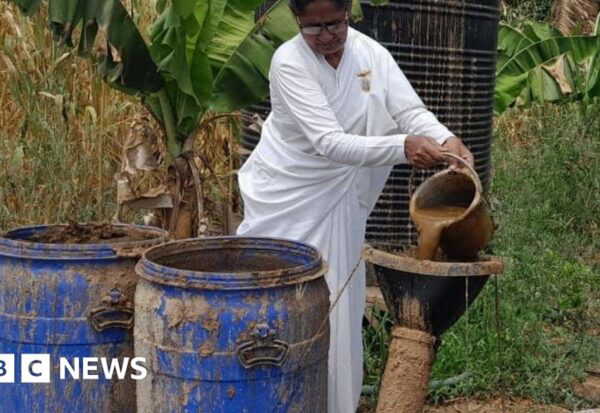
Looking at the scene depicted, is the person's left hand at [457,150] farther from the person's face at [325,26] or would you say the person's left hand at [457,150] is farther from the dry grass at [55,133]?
the dry grass at [55,133]

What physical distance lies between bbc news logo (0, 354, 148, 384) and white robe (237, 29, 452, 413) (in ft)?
2.67

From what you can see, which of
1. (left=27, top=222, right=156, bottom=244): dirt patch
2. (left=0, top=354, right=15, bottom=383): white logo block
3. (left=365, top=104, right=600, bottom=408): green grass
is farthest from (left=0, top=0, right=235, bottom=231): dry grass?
(left=0, top=354, right=15, bottom=383): white logo block

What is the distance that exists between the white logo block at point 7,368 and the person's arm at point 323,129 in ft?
4.75

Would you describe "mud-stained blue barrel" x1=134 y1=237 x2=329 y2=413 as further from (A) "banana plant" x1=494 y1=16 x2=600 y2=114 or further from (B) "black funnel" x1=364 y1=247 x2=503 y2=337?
(A) "banana plant" x1=494 y1=16 x2=600 y2=114

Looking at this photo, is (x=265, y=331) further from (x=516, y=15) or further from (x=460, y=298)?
(x=516, y=15)

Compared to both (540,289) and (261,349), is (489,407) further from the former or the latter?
(261,349)

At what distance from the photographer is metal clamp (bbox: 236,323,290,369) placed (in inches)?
127

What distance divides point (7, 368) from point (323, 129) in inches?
61.0

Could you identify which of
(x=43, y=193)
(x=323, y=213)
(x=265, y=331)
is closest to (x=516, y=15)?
(x=43, y=193)

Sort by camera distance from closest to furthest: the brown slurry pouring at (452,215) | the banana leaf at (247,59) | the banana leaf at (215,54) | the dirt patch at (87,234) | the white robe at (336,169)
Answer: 1. the brown slurry pouring at (452,215)
2. the white robe at (336,169)
3. the dirt patch at (87,234)
4. the banana leaf at (215,54)
5. the banana leaf at (247,59)

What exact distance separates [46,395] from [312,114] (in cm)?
152

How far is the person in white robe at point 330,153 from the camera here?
12.2 feet

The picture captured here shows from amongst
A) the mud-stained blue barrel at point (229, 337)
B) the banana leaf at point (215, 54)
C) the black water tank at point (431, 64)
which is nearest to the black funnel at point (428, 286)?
the mud-stained blue barrel at point (229, 337)

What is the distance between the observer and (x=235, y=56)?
198 inches
